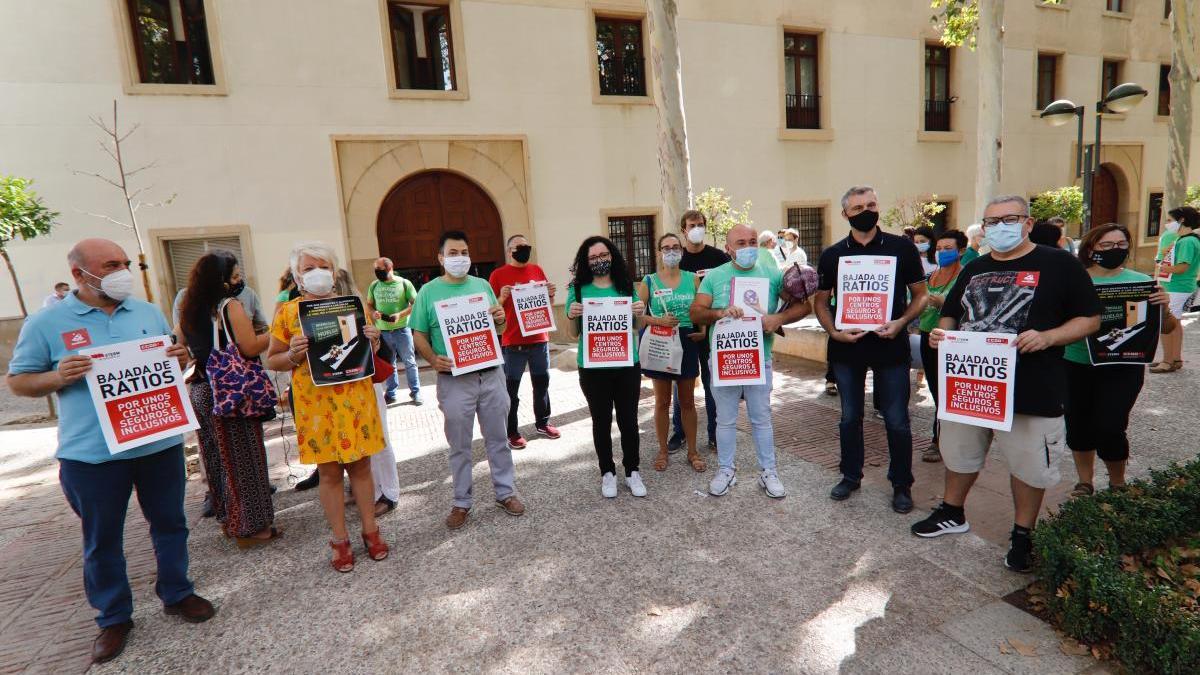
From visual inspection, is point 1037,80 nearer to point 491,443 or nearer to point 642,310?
point 642,310

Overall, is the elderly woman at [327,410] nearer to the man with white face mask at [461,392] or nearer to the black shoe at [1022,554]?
the man with white face mask at [461,392]

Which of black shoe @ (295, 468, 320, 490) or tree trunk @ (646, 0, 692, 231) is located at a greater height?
tree trunk @ (646, 0, 692, 231)

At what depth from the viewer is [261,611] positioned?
3.49m

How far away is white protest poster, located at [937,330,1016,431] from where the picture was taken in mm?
3248

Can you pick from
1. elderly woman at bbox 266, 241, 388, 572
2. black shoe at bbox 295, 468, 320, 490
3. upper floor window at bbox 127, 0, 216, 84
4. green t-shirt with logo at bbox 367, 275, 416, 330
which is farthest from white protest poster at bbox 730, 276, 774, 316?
upper floor window at bbox 127, 0, 216, 84

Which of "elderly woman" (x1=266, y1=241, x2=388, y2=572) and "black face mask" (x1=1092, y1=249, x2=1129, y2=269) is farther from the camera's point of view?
"black face mask" (x1=1092, y1=249, x2=1129, y2=269)

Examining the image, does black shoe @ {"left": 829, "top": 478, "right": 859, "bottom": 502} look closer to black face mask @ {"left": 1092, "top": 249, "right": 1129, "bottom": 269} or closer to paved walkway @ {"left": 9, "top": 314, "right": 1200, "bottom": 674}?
paved walkway @ {"left": 9, "top": 314, "right": 1200, "bottom": 674}

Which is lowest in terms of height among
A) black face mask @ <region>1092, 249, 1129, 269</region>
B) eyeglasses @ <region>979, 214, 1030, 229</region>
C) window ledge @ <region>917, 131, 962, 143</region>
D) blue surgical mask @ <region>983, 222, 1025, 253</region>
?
black face mask @ <region>1092, 249, 1129, 269</region>

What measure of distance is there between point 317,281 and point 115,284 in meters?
0.96

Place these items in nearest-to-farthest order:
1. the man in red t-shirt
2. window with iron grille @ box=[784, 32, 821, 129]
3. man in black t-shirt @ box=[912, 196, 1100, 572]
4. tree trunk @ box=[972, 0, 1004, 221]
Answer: man in black t-shirt @ box=[912, 196, 1100, 572], the man in red t-shirt, tree trunk @ box=[972, 0, 1004, 221], window with iron grille @ box=[784, 32, 821, 129]

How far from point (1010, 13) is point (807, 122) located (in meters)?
7.64

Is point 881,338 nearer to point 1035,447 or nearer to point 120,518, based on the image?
point 1035,447

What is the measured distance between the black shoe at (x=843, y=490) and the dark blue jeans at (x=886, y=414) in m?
0.07

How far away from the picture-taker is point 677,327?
493 centimetres
